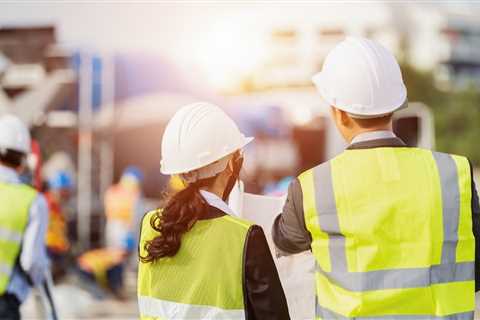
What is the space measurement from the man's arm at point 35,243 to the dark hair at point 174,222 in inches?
67.0

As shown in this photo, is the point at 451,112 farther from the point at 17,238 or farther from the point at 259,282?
the point at 259,282

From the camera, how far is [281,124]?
1606cm

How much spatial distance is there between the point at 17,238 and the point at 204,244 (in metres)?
1.89

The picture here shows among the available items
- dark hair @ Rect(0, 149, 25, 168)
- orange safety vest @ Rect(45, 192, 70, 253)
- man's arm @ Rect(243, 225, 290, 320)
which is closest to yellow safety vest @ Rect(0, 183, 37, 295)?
dark hair @ Rect(0, 149, 25, 168)

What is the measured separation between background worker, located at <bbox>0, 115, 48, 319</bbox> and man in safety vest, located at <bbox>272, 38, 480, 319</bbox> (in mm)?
2034

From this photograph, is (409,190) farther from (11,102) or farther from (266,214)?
(11,102)

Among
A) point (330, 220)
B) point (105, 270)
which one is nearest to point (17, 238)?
point (330, 220)

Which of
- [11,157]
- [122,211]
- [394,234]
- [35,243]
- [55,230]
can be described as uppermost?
[394,234]

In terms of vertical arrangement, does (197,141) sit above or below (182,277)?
above

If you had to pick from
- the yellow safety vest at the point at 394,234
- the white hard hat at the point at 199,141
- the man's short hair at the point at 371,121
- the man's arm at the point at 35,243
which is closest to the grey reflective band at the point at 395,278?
the yellow safety vest at the point at 394,234

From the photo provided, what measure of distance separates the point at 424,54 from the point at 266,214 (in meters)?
53.5

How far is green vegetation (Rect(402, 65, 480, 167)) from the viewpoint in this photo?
38.0 metres

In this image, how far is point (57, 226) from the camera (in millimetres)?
9539

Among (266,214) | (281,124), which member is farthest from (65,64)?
(266,214)
